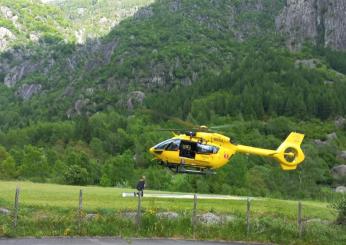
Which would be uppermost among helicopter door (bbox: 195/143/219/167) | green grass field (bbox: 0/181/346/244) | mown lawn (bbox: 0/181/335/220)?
helicopter door (bbox: 195/143/219/167)

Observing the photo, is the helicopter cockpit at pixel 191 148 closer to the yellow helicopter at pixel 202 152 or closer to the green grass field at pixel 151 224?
the yellow helicopter at pixel 202 152

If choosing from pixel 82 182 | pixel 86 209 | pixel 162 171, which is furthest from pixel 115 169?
pixel 86 209

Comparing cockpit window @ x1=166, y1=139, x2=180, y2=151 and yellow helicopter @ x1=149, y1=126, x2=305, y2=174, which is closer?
yellow helicopter @ x1=149, y1=126, x2=305, y2=174

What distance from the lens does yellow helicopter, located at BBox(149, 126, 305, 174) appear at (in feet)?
125

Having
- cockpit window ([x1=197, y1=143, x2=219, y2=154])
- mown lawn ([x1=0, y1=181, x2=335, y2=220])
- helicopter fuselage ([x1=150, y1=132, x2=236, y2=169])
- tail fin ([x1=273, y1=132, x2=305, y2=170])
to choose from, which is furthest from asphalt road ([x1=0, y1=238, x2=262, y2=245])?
tail fin ([x1=273, y1=132, x2=305, y2=170])

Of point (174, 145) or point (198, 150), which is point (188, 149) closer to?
point (198, 150)

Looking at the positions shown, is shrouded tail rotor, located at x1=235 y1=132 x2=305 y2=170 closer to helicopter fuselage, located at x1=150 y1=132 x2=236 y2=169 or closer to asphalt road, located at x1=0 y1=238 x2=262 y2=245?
helicopter fuselage, located at x1=150 y1=132 x2=236 y2=169

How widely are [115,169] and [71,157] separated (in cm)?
1680

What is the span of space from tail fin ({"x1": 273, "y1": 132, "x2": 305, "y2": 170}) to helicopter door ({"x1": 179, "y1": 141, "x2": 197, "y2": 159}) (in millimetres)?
6052

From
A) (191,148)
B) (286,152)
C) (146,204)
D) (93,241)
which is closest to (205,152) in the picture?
(191,148)

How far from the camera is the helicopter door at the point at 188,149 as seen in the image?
3822cm

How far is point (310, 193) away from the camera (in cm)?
11556

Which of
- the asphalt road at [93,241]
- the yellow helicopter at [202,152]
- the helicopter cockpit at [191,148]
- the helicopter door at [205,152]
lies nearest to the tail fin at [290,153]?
the yellow helicopter at [202,152]

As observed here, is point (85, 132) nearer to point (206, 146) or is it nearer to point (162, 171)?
point (162, 171)
